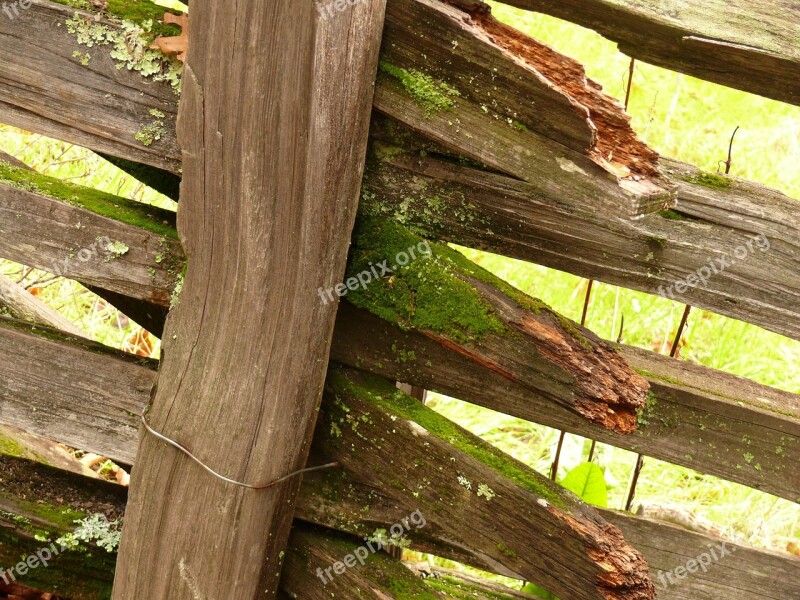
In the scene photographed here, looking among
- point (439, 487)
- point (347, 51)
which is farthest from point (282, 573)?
point (347, 51)

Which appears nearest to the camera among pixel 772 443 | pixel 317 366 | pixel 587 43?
pixel 317 366

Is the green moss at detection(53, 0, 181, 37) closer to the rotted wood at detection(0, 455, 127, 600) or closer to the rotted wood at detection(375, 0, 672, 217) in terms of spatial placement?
the rotted wood at detection(375, 0, 672, 217)

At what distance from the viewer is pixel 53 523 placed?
203cm

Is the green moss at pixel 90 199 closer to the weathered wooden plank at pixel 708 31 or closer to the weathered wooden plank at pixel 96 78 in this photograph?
the weathered wooden plank at pixel 96 78

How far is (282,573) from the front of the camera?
6.14 feet

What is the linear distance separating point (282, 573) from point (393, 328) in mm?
668

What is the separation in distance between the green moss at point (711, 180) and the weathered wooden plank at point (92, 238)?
1.20m

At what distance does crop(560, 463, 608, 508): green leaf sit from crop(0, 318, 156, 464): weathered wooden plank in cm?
133

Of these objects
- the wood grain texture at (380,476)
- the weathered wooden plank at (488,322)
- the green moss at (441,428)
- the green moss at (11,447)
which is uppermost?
the weathered wooden plank at (488,322)

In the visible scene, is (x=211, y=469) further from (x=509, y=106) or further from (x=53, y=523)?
(x=509, y=106)

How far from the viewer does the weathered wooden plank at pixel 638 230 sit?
163 centimetres

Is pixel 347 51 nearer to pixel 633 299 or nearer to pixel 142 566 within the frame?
pixel 142 566

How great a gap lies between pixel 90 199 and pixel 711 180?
1.47m

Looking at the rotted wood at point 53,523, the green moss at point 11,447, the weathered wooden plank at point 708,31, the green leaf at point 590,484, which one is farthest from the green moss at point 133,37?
the green leaf at point 590,484
